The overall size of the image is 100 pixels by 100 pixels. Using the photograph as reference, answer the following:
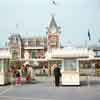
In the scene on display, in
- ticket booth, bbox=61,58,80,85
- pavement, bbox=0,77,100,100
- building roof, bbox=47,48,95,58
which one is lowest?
pavement, bbox=0,77,100,100

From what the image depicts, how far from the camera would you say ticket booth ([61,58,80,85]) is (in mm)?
28312

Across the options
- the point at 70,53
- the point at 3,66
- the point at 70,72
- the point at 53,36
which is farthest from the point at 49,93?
the point at 53,36

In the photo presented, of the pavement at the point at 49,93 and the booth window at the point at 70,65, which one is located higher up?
the booth window at the point at 70,65

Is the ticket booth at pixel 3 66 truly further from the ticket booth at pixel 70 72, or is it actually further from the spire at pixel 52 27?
the spire at pixel 52 27

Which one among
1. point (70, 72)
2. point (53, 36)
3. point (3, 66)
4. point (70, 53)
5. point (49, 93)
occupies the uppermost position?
point (53, 36)

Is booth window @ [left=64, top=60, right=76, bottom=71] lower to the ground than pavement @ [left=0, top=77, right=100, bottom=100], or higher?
higher

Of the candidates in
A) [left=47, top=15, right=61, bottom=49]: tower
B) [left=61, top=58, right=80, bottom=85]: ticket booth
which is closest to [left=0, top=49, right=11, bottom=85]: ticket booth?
[left=61, top=58, right=80, bottom=85]: ticket booth

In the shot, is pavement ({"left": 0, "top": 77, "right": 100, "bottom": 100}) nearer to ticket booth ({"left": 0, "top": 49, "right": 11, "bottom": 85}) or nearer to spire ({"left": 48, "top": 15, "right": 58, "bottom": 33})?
ticket booth ({"left": 0, "top": 49, "right": 11, "bottom": 85})

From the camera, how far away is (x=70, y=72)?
28453mm

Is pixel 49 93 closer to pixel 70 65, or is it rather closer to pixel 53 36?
pixel 70 65

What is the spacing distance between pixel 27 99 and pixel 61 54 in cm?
1019

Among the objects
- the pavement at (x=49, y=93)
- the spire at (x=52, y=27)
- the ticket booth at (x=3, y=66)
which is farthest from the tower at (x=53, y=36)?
the pavement at (x=49, y=93)

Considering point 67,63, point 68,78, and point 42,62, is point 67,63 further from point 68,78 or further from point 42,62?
point 42,62

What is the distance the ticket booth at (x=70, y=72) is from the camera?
28312 mm
